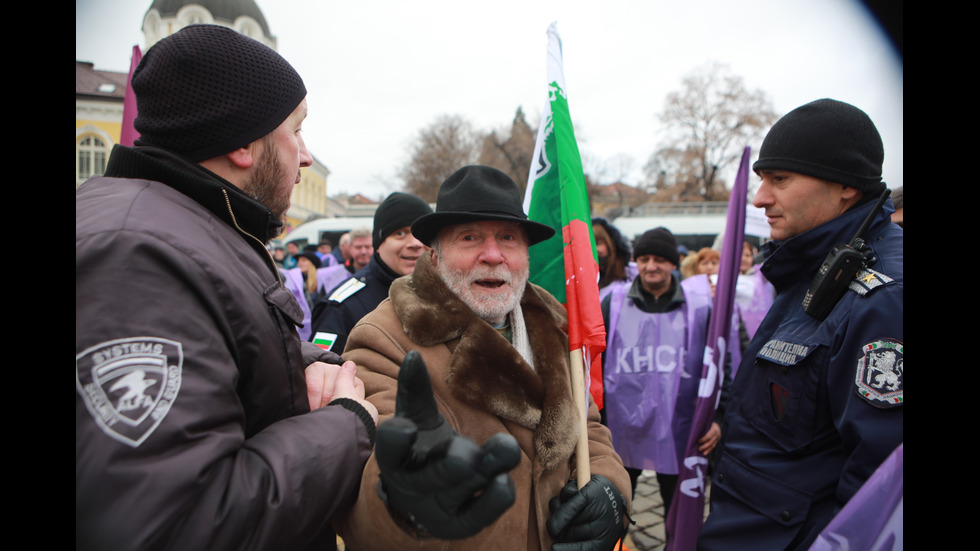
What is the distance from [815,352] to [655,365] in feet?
6.14

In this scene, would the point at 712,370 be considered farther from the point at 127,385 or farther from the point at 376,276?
the point at 127,385

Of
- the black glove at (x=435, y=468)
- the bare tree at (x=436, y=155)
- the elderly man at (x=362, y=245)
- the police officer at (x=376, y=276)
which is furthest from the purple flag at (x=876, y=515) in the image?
the bare tree at (x=436, y=155)

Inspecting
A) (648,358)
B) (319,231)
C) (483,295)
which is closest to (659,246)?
(648,358)

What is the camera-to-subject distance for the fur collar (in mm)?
1870

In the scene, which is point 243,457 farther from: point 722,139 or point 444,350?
point 722,139

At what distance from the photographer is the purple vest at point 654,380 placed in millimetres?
3523

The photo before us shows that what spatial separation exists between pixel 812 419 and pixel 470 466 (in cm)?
137

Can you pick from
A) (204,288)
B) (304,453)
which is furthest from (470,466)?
(204,288)

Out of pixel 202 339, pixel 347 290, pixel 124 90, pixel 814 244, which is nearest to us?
pixel 202 339

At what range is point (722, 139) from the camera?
36.4m

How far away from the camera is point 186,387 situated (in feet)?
3.10

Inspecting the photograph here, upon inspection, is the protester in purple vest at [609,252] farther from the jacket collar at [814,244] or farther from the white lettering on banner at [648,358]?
the jacket collar at [814,244]

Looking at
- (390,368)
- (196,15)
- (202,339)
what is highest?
(196,15)

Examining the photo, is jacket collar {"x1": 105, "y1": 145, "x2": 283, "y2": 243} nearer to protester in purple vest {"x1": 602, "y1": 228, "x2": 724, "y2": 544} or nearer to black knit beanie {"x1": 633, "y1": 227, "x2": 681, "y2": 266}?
protester in purple vest {"x1": 602, "y1": 228, "x2": 724, "y2": 544}
